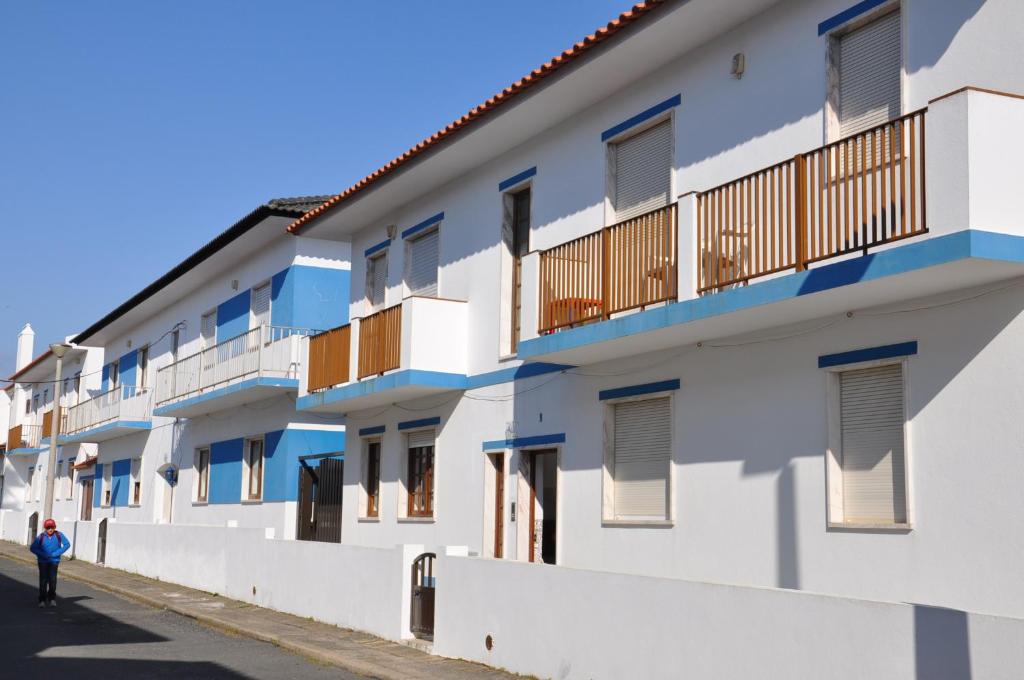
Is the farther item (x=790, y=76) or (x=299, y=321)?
(x=299, y=321)

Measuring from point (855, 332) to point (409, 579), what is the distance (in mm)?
6842

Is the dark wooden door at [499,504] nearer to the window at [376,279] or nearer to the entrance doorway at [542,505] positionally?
the entrance doorway at [542,505]

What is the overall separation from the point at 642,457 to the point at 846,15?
519 cm

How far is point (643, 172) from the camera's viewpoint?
43.4 ft

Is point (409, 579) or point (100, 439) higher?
point (100, 439)

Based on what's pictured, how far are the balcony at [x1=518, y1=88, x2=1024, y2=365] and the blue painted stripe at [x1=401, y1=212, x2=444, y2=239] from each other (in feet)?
14.7

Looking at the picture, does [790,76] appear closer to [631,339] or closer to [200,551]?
[631,339]

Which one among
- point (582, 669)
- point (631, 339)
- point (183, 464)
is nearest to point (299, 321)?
point (183, 464)

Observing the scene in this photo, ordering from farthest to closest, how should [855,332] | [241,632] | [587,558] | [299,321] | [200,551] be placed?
[299,321]
[200,551]
[241,632]
[587,558]
[855,332]

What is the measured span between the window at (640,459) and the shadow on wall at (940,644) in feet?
16.1

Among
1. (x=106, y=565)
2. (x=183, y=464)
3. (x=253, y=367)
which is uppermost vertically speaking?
(x=253, y=367)

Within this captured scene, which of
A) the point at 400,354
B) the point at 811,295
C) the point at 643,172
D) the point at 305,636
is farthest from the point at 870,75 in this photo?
the point at 305,636

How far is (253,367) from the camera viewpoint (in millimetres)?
22984

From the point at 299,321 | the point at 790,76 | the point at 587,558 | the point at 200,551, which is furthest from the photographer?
the point at 299,321
